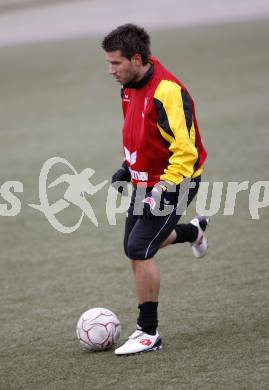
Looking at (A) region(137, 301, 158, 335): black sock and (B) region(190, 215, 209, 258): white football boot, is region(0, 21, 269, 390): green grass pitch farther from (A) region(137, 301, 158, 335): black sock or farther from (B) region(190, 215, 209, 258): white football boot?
Result: (B) region(190, 215, 209, 258): white football boot

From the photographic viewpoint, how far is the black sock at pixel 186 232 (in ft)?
20.3

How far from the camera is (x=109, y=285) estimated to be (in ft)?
22.7

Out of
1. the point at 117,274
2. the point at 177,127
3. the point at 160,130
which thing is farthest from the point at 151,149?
the point at 117,274

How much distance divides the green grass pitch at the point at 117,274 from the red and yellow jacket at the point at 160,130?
1.03 metres

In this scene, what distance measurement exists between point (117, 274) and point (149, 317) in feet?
6.14

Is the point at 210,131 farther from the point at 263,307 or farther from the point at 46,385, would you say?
the point at 46,385

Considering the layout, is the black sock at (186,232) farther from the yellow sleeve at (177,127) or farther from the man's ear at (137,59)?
the man's ear at (137,59)

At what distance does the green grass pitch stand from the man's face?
161 cm

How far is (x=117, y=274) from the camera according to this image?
23.7 ft

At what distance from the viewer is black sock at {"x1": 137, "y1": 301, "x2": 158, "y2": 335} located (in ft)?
17.6

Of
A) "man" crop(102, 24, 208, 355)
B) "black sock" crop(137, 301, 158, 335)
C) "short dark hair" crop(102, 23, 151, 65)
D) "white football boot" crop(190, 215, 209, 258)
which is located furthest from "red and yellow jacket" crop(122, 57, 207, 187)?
"white football boot" crop(190, 215, 209, 258)

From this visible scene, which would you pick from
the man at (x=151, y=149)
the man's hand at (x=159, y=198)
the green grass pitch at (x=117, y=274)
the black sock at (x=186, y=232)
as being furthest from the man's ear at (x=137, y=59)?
the green grass pitch at (x=117, y=274)

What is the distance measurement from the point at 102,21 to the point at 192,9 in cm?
399

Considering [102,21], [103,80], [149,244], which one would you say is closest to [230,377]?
[149,244]
